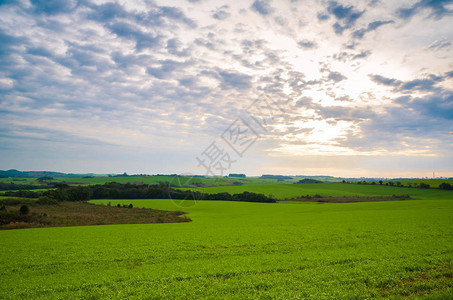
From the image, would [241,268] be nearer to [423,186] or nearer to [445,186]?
[445,186]

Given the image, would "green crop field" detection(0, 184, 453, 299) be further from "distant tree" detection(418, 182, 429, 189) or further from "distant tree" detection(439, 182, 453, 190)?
"distant tree" detection(418, 182, 429, 189)

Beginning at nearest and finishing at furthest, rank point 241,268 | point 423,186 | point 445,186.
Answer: point 241,268
point 445,186
point 423,186

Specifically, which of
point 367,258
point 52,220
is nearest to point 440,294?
point 367,258

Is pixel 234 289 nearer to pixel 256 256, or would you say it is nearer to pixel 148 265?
pixel 256 256

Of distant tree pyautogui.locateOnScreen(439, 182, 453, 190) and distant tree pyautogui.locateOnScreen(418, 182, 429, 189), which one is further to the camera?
distant tree pyautogui.locateOnScreen(418, 182, 429, 189)

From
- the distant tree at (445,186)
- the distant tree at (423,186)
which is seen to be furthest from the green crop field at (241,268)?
the distant tree at (423,186)

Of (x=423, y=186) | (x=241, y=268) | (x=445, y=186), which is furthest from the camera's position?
(x=423, y=186)

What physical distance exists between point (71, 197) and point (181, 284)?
10088cm

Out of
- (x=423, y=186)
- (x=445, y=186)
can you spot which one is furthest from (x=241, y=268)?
(x=423, y=186)

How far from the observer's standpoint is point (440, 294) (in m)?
11.2

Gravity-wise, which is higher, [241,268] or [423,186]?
[423,186]

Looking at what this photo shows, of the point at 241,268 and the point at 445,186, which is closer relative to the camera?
the point at 241,268

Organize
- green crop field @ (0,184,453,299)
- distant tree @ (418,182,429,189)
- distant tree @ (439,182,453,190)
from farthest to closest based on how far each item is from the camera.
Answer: distant tree @ (418,182,429,189) → distant tree @ (439,182,453,190) → green crop field @ (0,184,453,299)

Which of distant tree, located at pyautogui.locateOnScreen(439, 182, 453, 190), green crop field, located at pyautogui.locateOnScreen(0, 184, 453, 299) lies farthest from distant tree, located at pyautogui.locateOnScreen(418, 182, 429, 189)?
green crop field, located at pyautogui.locateOnScreen(0, 184, 453, 299)
